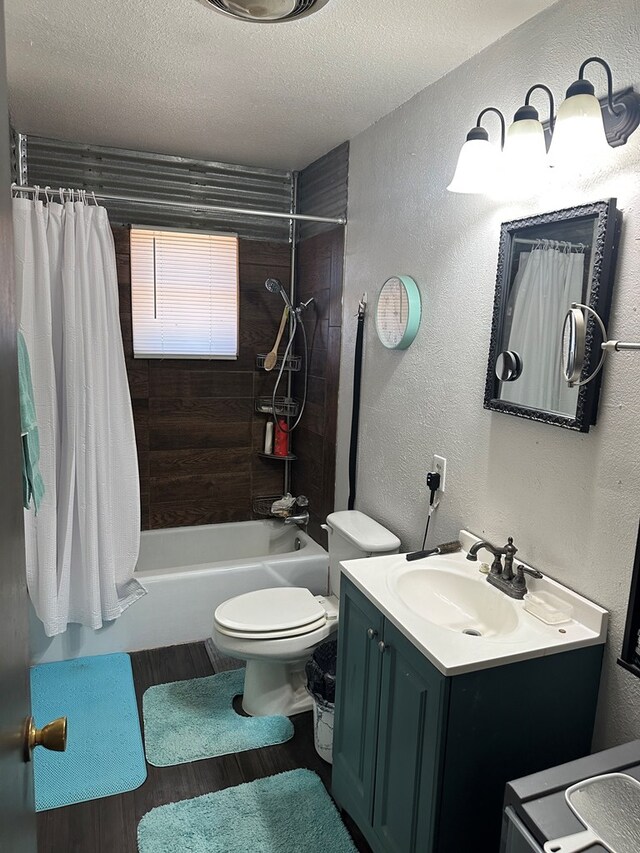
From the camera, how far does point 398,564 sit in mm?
1880

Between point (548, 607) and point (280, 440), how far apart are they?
2261 mm

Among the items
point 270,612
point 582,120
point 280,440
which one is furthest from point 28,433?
point 582,120

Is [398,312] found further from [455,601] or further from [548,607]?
[548,607]

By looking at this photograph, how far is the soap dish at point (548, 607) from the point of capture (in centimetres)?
155

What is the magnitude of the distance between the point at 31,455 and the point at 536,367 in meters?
1.78

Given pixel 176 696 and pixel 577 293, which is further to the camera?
pixel 176 696

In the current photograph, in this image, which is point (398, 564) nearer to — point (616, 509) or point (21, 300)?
point (616, 509)


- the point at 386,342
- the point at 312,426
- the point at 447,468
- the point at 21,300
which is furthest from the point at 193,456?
the point at 447,468

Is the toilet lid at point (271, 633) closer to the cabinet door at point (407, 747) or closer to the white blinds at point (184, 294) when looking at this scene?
the cabinet door at point (407, 747)

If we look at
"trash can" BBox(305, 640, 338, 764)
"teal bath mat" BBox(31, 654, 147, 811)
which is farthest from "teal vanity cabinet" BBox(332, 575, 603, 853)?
"teal bath mat" BBox(31, 654, 147, 811)

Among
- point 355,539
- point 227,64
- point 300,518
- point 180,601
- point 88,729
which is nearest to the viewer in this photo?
point 227,64

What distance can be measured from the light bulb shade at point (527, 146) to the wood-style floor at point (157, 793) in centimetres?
206

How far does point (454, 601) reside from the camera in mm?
1839

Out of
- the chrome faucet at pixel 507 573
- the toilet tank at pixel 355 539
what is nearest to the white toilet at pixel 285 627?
the toilet tank at pixel 355 539
